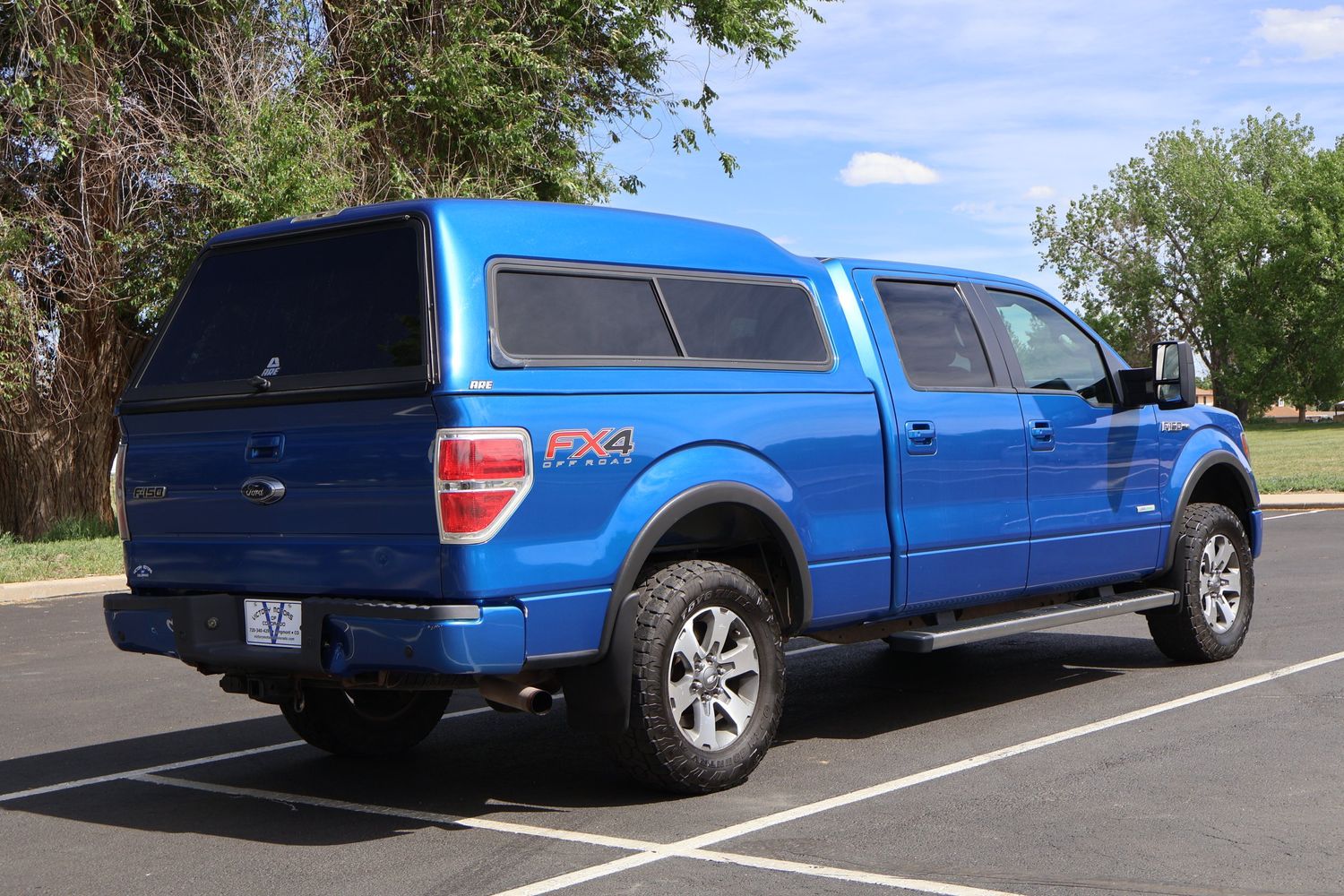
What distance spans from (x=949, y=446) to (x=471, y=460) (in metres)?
2.65

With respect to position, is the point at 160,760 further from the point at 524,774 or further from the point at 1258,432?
the point at 1258,432

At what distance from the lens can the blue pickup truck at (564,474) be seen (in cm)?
511

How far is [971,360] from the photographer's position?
7246mm

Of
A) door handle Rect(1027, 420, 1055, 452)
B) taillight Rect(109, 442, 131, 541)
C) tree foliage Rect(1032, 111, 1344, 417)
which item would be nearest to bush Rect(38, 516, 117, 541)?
taillight Rect(109, 442, 131, 541)

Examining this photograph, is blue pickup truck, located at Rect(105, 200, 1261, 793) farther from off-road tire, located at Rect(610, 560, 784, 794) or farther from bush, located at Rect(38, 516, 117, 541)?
bush, located at Rect(38, 516, 117, 541)

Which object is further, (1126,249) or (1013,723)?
(1126,249)

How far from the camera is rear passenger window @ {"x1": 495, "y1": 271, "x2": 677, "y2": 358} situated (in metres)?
5.34

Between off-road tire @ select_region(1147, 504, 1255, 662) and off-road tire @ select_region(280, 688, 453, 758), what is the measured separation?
4038 mm

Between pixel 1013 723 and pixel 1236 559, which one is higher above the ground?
pixel 1236 559

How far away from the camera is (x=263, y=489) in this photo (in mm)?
5469

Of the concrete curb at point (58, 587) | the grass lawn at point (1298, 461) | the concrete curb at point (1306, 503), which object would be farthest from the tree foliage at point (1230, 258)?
the concrete curb at point (58, 587)

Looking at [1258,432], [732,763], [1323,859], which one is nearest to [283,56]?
[732,763]

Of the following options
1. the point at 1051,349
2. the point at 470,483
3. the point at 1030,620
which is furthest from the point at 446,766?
the point at 1051,349

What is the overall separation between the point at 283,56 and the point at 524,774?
14018 millimetres
